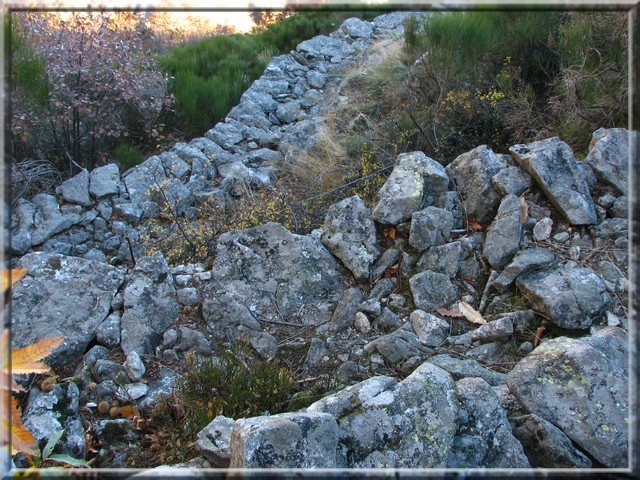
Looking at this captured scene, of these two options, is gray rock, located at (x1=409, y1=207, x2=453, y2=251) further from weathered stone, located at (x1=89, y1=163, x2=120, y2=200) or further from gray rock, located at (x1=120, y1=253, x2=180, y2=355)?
weathered stone, located at (x1=89, y1=163, x2=120, y2=200)

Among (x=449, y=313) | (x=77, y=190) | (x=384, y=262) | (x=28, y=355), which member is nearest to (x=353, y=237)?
(x=384, y=262)

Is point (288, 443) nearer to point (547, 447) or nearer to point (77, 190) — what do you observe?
point (547, 447)

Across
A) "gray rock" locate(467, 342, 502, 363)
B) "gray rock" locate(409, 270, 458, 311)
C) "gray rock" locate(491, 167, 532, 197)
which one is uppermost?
"gray rock" locate(491, 167, 532, 197)

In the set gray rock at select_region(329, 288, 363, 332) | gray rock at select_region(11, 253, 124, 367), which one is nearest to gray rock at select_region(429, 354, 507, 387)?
gray rock at select_region(329, 288, 363, 332)

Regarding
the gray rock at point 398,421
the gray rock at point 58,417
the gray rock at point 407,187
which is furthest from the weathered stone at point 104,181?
the gray rock at point 398,421

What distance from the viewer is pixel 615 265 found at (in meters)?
3.11

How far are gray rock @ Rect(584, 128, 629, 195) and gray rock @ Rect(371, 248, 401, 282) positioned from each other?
140 centimetres

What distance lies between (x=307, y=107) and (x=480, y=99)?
3690mm

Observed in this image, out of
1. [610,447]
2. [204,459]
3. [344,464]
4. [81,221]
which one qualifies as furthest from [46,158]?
[610,447]

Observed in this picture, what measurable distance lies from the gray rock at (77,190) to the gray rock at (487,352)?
4017mm

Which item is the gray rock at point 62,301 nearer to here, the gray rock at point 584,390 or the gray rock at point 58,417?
the gray rock at point 58,417

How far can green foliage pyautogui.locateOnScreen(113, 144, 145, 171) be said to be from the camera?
6.22 metres

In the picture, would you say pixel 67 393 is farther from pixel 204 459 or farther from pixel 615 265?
pixel 615 265

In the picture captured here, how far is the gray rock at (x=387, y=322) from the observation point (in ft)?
9.98
